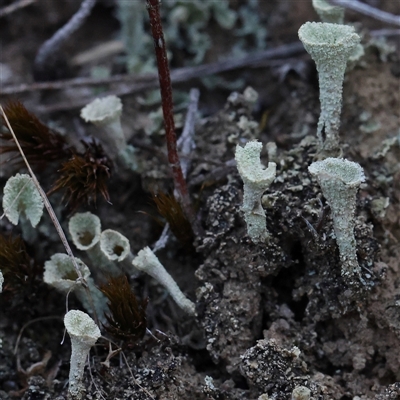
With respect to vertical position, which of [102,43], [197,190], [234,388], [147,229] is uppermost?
[102,43]

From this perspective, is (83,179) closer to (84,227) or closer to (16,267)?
(84,227)

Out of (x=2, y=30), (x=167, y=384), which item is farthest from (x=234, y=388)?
(x=2, y=30)

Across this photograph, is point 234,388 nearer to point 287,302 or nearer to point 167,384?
point 167,384

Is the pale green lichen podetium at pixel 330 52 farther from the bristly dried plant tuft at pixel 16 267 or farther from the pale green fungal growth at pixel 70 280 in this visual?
the bristly dried plant tuft at pixel 16 267

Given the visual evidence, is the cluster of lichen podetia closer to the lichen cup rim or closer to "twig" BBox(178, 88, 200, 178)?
the lichen cup rim

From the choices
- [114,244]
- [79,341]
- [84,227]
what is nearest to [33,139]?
[84,227]

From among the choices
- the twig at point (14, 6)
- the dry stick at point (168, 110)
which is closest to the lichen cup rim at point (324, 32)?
the dry stick at point (168, 110)
